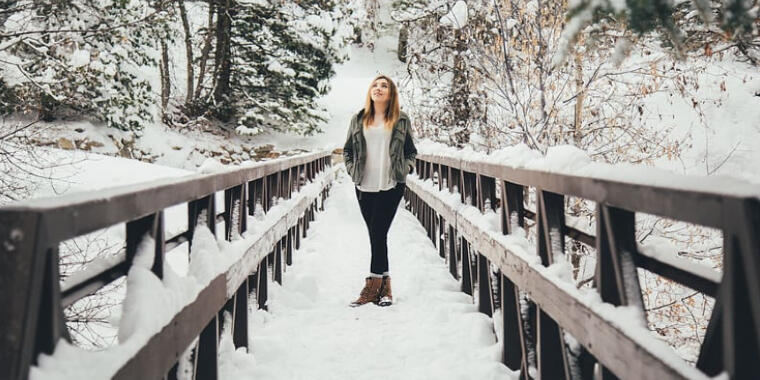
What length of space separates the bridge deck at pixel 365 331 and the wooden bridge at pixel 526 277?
0.92 feet

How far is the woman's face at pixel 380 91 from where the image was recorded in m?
5.16

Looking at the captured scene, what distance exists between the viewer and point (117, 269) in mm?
2037

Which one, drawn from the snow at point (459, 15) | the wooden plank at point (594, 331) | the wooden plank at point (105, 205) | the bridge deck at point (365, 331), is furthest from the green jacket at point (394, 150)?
the snow at point (459, 15)

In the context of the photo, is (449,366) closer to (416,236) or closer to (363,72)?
(416,236)

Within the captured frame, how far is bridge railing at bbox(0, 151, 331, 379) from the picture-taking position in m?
1.26

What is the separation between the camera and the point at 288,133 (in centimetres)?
2406

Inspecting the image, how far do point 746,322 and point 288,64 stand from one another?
20240 mm

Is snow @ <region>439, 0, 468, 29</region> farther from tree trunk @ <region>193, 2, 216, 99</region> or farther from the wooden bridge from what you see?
tree trunk @ <region>193, 2, 216, 99</region>

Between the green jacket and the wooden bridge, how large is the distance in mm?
1116

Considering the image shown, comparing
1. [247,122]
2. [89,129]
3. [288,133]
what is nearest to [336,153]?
[288,133]

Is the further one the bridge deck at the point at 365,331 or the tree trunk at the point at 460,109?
the tree trunk at the point at 460,109

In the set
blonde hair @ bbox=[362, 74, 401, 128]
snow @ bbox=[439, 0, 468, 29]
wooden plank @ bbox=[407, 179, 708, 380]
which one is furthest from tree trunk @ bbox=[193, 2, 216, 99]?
wooden plank @ bbox=[407, 179, 708, 380]

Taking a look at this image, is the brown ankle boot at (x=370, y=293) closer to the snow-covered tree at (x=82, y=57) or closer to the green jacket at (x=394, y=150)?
the green jacket at (x=394, y=150)

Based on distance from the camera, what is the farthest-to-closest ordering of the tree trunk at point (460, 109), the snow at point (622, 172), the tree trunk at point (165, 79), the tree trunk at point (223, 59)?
the tree trunk at point (223, 59), the tree trunk at point (165, 79), the tree trunk at point (460, 109), the snow at point (622, 172)
